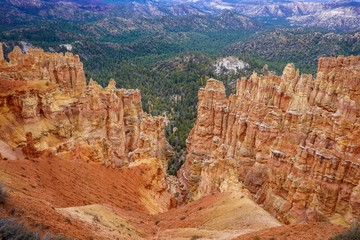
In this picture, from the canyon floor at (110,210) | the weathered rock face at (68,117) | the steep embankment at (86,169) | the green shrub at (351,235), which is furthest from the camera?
the weathered rock face at (68,117)

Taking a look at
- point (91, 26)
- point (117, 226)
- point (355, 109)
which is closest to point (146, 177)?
point (117, 226)

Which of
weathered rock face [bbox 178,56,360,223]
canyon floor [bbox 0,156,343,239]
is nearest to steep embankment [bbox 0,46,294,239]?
canyon floor [bbox 0,156,343,239]

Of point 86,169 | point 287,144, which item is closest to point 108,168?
point 86,169

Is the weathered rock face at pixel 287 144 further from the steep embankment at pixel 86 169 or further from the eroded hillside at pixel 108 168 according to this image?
the steep embankment at pixel 86 169

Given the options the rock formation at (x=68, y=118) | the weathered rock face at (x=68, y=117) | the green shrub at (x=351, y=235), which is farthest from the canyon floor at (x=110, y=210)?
the weathered rock face at (x=68, y=117)

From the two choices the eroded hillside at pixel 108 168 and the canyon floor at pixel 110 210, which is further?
the eroded hillside at pixel 108 168

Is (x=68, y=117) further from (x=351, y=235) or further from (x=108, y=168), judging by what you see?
(x=351, y=235)

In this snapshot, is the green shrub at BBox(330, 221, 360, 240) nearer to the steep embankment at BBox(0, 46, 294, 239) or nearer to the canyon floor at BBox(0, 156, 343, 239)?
the canyon floor at BBox(0, 156, 343, 239)
